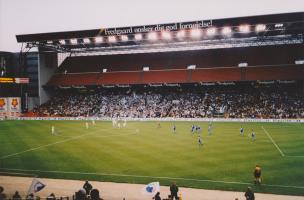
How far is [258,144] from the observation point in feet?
102

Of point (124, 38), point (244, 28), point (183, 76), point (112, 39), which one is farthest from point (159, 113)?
point (244, 28)

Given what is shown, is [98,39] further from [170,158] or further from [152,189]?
[152,189]

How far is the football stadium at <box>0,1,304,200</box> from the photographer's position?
800 inches

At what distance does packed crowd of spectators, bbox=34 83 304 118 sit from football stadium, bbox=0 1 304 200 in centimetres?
26

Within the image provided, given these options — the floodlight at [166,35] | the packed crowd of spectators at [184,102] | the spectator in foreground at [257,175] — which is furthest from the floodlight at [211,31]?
the spectator in foreground at [257,175]

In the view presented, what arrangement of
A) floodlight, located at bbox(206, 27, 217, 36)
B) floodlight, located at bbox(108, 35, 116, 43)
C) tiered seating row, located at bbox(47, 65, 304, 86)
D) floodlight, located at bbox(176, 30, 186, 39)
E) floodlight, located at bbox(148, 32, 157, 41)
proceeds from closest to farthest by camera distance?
floodlight, located at bbox(206, 27, 217, 36), floodlight, located at bbox(176, 30, 186, 39), floodlight, located at bbox(148, 32, 157, 41), tiered seating row, located at bbox(47, 65, 304, 86), floodlight, located at bbox(108, 35, 116, 43)

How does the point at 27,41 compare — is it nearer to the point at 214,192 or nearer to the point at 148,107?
the point at 148,107

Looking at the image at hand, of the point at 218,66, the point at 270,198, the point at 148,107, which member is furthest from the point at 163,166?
the point at 218,66

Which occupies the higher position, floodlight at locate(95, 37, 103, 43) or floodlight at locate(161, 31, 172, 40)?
floodlight at locate(95, 37, 103, 43)

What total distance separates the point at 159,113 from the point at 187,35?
54.0 feet

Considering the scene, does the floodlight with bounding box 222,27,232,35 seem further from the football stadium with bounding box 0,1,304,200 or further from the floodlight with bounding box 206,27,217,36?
the floodlight with bounding box 206,27,217,36

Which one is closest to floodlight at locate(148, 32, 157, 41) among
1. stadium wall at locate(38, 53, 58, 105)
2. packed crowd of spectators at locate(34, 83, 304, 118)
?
packed crowd of spectators at locate(34, 83, 304, 118)

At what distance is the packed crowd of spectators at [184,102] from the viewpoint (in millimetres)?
57531

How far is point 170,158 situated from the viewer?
26203 mm
